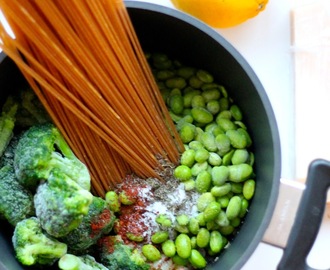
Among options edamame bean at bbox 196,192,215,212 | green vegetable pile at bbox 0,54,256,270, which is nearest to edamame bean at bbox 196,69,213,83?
green vegetable pile at bbox 0,54,256,270

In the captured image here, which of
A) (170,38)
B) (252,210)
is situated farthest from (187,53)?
(252,210)

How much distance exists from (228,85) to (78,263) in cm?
40

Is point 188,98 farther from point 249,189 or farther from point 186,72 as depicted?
point 249,189

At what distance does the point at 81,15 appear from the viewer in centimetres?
90

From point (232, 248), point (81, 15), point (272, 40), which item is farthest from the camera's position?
point (272, 40)

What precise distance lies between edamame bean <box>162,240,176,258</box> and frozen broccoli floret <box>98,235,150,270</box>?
36 millimetres

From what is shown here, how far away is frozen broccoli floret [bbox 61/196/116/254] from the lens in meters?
0.96

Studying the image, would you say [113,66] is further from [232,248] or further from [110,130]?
[232,248]

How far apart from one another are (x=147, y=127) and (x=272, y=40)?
13.6 inches

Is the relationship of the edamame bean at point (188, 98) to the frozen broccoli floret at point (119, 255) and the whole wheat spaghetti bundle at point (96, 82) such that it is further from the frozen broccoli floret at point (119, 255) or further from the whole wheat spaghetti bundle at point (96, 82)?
the frozen broccoli floret at point (119, 255)

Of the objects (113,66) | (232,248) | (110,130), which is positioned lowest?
(232,248)

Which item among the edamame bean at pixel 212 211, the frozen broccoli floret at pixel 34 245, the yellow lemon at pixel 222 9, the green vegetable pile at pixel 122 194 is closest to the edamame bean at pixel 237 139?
the green vegetable pile at pixel 122 194

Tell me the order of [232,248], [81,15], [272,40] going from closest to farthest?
[81,15], [232,248], [272,40]

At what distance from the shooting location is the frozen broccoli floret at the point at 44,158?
914 mm
